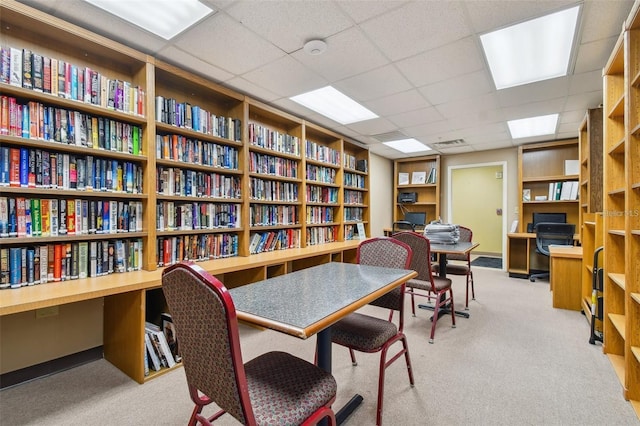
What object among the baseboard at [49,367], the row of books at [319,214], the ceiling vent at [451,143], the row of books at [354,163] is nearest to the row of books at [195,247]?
the baseboard at [49,367]

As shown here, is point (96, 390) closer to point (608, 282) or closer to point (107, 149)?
point (107, 149)

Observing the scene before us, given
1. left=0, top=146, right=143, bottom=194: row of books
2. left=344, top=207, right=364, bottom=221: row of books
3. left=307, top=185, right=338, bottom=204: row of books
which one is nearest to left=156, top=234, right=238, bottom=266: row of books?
left=0, top=146, right=143, bottom=194: row of books

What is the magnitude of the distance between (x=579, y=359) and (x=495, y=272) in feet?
11.0

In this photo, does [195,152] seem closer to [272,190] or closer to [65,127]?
[65,127]

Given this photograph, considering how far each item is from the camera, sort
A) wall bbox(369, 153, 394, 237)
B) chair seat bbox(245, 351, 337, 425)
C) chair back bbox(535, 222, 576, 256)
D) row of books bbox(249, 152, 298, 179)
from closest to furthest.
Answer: chair seat bbox(245, 351, 337, 425) → row of books bbox(249, 152, 298, 179) → chair back bbox(535, 222, 576, 256) → wall bbox(369, 153, 394, 237)

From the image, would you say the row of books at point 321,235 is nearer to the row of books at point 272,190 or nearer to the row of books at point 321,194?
the row of books at point 321,194

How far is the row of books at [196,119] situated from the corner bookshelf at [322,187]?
44.3 inches

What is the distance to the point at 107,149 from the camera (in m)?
2.13

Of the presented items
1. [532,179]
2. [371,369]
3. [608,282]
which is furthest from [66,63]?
[532,179]

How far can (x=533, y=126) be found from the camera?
14.0 ft

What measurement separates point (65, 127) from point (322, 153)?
9.60ft

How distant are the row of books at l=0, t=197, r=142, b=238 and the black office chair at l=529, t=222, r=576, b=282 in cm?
520

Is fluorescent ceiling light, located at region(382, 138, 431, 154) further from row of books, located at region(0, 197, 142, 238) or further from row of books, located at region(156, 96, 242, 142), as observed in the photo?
row of books, located at region(0, 197, 142, 238)

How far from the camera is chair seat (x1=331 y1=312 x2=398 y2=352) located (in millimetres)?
1534
